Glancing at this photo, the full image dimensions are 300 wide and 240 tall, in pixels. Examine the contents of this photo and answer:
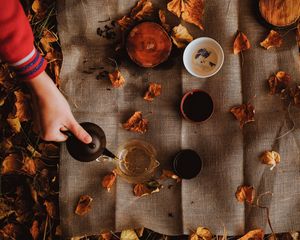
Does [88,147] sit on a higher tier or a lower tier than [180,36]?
lower

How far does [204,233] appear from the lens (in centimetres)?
124

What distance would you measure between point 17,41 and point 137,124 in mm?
460

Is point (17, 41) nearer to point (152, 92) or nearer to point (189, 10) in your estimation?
point (152, 92)

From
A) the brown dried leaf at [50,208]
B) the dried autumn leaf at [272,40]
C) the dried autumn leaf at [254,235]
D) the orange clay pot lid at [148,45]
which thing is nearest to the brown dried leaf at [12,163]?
the brown dried leaf at [50,208]

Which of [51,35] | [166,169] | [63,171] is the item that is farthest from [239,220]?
[51,35]

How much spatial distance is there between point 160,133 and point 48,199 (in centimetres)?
43

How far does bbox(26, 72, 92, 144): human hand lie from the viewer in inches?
40.8

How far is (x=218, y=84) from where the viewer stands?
1.26m

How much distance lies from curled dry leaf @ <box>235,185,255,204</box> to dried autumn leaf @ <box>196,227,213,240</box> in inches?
5.3

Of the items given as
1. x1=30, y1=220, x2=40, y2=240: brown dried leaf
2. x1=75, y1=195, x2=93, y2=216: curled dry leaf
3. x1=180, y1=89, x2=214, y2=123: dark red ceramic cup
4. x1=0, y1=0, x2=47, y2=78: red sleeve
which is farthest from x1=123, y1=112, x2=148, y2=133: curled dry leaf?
x1=30, y1=220, x2=40, y2=240: brown dried leaf

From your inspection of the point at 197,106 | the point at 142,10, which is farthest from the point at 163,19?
the point at 197,106

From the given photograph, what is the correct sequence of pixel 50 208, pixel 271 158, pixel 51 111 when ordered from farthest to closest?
pixel 50 208 → pixel 271 158 → pixel 51 111

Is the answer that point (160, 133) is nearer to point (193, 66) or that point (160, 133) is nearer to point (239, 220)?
point (193, 66)

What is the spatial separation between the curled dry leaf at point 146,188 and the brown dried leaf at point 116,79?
31 cm
